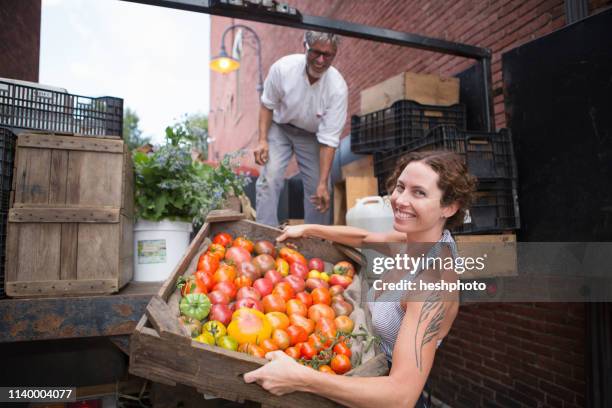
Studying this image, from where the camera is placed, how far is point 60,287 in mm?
2139

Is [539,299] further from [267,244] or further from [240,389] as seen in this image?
[240,389]

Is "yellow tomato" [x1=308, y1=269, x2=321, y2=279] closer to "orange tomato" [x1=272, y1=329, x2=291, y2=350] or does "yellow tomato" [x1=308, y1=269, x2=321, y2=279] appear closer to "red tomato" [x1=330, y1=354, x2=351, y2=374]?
"orange tomato" [x1=272, y1=329, x2=291, y2=350]

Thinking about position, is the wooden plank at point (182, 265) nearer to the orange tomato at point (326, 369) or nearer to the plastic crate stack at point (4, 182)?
the orange tomato at point (326, 369)

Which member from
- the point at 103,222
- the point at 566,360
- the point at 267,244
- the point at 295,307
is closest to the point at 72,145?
the point at 103,222

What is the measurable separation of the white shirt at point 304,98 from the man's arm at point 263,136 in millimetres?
68

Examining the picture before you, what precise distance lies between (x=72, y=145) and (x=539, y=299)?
393cm

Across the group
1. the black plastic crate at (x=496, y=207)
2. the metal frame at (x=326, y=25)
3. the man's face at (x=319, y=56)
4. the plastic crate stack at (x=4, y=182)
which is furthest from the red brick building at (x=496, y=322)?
the plastic crate stack at (x=4, y=182)

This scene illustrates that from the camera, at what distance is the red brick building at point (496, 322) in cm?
362

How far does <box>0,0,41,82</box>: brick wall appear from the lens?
3.96 meters

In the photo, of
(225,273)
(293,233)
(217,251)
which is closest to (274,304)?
(225,273)

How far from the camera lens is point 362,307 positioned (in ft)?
7.61

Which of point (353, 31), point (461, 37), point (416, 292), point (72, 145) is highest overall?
point (461, 37)

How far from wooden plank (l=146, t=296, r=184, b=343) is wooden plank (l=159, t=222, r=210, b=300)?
0.15 meters

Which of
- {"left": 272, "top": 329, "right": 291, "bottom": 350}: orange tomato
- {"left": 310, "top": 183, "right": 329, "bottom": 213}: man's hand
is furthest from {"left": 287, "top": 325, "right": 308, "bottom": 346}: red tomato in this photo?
{"left": 310, "top": 183, "right": 329, "bottom": 213}: man's hand
